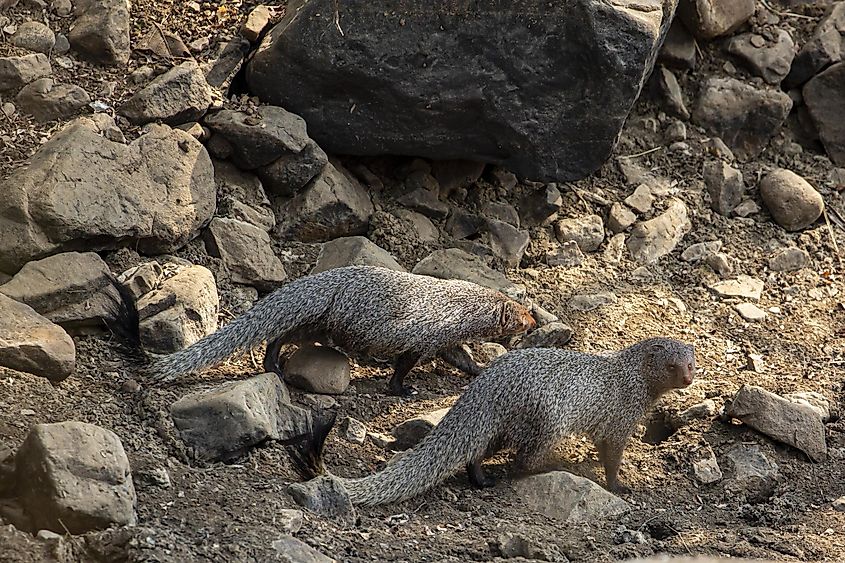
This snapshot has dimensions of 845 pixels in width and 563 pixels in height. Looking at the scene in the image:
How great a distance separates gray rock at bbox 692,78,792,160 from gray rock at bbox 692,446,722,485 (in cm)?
296

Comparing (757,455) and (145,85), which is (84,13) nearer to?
(145,85)

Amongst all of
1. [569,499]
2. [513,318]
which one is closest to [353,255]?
[513,318]

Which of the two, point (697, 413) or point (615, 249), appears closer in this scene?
point (697, 413)

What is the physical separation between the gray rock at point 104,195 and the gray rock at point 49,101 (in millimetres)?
171

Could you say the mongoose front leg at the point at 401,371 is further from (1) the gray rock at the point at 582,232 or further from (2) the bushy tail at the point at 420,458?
(1) the gray rock at the point at 582,232

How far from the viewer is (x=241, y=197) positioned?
20.4ft

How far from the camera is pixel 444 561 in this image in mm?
3979

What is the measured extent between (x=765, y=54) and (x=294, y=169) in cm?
357

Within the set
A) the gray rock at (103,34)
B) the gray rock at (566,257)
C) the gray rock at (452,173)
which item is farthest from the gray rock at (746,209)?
the gray rock at (103,34)

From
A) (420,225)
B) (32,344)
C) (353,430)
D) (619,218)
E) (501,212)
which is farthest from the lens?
(619,218)

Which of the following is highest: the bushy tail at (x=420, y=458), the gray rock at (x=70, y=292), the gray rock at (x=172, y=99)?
the gray rock at (x=172, y=99)

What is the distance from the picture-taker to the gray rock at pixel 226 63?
6.31 metres

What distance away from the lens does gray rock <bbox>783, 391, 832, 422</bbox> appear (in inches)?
214

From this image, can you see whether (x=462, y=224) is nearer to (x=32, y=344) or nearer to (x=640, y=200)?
(x=640, y=200)
